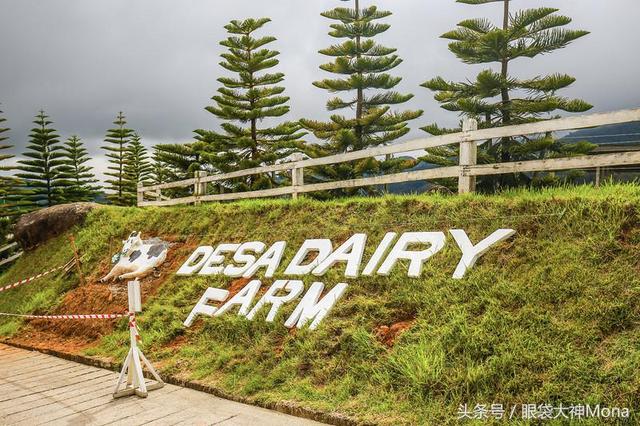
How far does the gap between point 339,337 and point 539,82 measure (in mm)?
13569

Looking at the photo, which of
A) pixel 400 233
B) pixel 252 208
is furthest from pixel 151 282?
pixel 400 233

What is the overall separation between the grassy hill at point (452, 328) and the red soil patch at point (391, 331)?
0.05 feet

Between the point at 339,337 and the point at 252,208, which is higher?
the point at 252,208

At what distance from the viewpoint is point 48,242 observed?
1462cm

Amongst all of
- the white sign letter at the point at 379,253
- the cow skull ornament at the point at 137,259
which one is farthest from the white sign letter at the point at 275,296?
the cow skull ornament at the point at 137,259

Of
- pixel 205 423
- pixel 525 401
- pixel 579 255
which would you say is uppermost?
pixel 579 255

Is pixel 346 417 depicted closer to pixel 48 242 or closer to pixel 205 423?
pixel 205 423

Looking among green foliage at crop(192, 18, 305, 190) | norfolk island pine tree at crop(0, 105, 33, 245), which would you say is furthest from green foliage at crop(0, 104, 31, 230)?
green foliage at crop(192, 18, 305, 190)

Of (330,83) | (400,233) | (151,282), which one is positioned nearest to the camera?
Answer: (400,233)

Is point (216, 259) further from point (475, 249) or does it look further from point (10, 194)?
point (10, 194)

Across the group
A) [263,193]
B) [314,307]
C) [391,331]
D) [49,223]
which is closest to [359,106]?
[263,193]

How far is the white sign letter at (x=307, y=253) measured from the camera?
22.7 ft

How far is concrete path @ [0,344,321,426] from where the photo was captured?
473 centimetres

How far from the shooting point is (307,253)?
7.37 m
